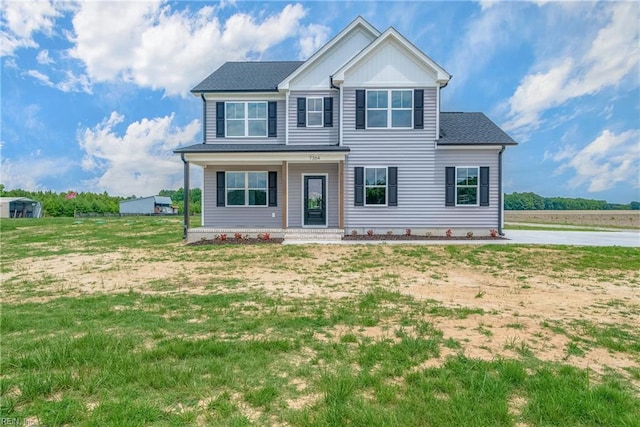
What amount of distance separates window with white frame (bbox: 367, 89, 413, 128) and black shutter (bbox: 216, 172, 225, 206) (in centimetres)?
694

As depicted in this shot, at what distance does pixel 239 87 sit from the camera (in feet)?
52.2

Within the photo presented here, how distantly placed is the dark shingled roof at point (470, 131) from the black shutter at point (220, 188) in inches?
379

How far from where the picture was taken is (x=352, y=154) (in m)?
14.8

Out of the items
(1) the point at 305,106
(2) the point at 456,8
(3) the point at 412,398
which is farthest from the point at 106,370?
(2) the point at 456,8

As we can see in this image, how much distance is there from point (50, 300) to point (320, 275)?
5040 mm

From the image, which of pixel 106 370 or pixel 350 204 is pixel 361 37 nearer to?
pixel 350 204

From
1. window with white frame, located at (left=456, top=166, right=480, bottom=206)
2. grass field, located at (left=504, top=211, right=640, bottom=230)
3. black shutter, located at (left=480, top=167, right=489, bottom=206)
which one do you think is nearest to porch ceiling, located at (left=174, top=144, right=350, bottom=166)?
window with white frame, located at (left=456, top=166, right=480, bottom=206)

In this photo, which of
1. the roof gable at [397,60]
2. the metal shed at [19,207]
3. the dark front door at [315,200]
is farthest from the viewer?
the metal shed at [19,207]

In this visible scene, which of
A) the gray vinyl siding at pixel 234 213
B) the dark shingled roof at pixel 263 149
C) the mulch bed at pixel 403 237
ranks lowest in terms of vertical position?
the mulch bed at pixel 403 237

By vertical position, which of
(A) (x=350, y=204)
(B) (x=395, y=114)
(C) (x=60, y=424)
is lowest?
(C) (x=60, y=424)

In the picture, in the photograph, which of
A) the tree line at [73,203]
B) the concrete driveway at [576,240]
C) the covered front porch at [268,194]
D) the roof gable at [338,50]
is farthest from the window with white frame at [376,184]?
the tree line at [73,203]

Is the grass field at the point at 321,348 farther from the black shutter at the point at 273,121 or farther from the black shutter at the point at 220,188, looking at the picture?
the black shutter at the point at 273,121

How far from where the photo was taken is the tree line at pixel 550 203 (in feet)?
238

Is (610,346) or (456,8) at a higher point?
(456,8)
